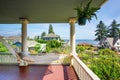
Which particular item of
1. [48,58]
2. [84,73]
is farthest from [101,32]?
[84,73]

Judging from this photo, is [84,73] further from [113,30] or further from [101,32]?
[113,30]

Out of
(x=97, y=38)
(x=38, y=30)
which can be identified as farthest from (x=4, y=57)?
(x=97, y=38)

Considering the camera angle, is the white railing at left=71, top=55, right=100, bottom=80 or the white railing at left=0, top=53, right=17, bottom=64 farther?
the white railing at left=0, top=53, right=17, bottom=64

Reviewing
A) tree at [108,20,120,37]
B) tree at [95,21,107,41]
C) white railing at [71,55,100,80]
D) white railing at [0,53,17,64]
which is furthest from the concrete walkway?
tree at [95,21,107,41]

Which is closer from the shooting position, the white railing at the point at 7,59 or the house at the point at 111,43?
the white railing at the point at 7,59

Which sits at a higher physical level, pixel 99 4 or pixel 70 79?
pixel 99 4

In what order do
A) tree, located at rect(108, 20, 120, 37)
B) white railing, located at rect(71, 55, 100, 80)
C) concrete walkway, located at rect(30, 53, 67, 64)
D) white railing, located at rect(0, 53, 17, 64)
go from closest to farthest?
1. white railing, located at rect(71, 55, 100, 80)
2. white railing, located at rect(0, 53, 17, 64)
3. concrete walkway, located at rect(30, 53, 67, 64)
4. tree, located at rect(108, 20, 120, 37)

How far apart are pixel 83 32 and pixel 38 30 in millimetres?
7735

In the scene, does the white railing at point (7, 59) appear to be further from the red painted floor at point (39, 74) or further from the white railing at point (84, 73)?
the white railing at point (84, 73)

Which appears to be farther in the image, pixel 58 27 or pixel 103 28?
pixel 103 28

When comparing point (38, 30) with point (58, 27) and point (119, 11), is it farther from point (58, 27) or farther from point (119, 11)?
point (119, 11)

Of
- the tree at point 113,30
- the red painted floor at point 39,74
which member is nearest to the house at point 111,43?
the tree at point 113,30

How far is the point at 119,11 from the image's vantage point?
50.0 meters

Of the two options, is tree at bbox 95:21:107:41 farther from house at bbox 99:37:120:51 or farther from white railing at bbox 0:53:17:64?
white railing at bbox 0:53:17:64
